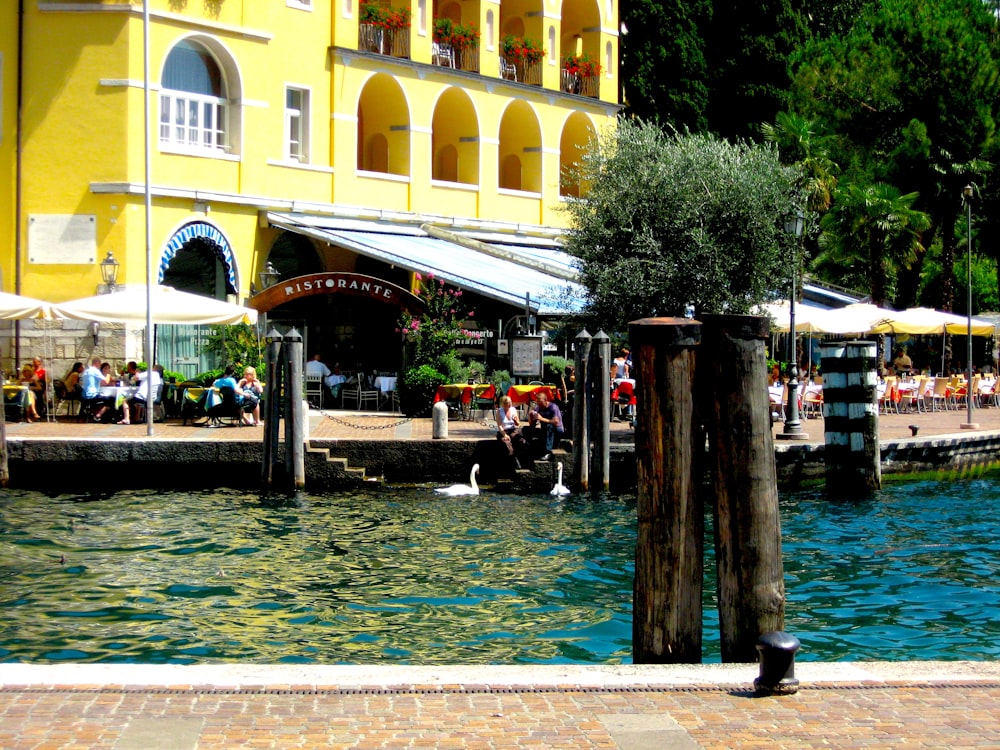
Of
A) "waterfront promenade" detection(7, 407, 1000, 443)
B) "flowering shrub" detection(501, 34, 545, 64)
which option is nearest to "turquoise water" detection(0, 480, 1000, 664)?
"waterfront promenade" detection(7, 407, 1000, 443)

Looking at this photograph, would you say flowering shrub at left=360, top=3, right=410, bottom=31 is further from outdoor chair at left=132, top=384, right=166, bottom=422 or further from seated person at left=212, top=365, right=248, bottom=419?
outdoor chair at left=132, top=384, right=166, bottom=422

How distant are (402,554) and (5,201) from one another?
14.1 metres

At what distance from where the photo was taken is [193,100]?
27859 millimetres

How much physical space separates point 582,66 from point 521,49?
6.92 ft

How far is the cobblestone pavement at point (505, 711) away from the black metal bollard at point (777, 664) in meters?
0.06

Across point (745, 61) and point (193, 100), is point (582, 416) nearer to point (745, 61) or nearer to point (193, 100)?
point (193, 100)

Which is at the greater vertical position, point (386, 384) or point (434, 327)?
point (434, 327)

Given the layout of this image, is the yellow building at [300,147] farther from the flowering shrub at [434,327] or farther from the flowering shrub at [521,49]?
the flowering shrub at [434,327]

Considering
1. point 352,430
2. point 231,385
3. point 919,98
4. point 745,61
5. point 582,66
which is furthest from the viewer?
point 745,61

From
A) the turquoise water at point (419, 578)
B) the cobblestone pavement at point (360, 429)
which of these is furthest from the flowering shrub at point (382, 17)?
the turquoise water at point (419, 578)

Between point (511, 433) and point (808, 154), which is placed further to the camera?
point (808, 154)

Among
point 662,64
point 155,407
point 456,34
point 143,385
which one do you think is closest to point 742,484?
point 143,385

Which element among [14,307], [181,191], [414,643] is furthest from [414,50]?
[414,643]

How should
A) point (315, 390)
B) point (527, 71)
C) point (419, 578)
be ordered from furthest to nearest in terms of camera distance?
point (527, 71) < point (315, 390) < point (419, 578)
